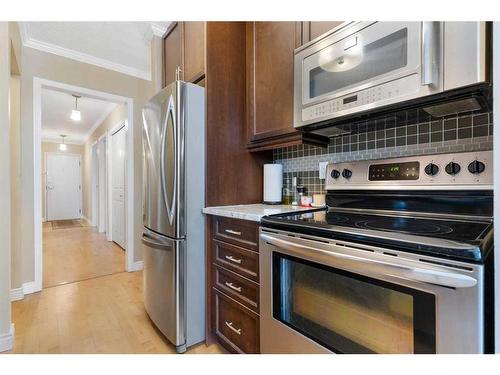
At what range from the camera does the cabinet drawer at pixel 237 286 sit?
127 centimetres

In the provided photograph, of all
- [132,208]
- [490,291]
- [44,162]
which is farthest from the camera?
[44,162]

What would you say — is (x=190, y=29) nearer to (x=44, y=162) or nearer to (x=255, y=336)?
(x=255, y=336)

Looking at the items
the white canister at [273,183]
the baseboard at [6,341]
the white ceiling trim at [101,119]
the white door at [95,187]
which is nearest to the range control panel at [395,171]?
the white canister at [273,183]

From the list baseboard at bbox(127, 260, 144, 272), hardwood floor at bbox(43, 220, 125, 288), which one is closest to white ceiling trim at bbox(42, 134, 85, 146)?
hardwood floor at bbox(43, 220, 125, 288)

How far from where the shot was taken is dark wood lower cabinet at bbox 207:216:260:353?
128cm

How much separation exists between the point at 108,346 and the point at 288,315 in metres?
1.24

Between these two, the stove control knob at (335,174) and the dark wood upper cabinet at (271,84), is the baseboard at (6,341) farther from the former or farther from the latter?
the stove control knob at (335,174)

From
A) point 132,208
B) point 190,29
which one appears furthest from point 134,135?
point 190,29

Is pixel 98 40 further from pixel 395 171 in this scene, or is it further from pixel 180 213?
pixel 395 171

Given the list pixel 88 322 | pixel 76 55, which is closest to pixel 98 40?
pixel 76 55

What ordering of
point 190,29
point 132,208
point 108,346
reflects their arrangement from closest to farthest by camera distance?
1. point 108,346
2. point 190,29
3. point 132,208

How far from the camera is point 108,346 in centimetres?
156
